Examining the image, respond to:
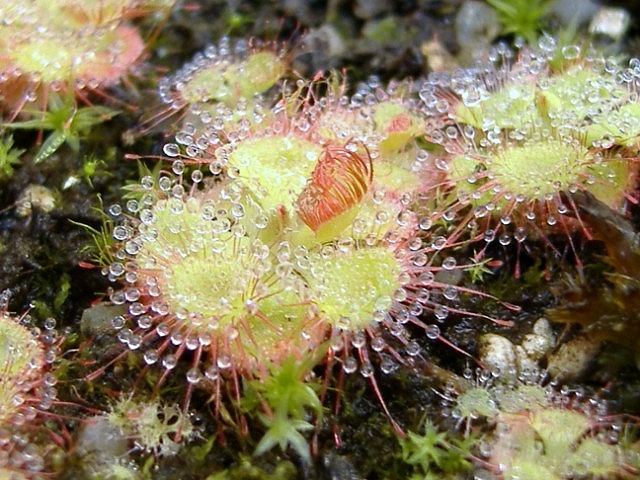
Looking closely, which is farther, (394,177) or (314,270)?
(394,177)

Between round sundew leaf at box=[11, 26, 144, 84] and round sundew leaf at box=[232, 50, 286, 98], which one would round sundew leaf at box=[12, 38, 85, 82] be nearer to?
round sundew leaf at box=[11, 26, 144, 84]

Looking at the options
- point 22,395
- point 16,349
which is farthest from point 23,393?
point 16,349

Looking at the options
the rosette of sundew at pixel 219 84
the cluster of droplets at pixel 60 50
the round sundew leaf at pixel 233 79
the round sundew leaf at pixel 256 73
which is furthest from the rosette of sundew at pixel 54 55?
the round sundew leaf at pixel 256 73

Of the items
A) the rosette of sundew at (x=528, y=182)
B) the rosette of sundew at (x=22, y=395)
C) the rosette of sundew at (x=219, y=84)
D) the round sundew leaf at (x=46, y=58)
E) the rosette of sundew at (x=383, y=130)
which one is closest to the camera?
the rosette of sundew at (x=22, y=395)

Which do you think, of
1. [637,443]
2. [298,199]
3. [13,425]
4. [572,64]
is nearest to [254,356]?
[298,199]

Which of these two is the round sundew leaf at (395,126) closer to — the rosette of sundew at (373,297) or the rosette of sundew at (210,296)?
the rosette of sundew at (373,297)

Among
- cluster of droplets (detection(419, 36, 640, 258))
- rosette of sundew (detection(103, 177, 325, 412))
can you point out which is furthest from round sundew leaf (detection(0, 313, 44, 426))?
cluster of droplets (detection(419, 36, 640, 258))

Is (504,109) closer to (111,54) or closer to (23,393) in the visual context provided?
(111,54)

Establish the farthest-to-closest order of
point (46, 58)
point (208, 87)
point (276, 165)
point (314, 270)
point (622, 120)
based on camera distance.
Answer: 1. point (208, 87)
2. point (46, 58)
3. point (622, 120)
4. point (276, 165)
5. point (314, 270)
